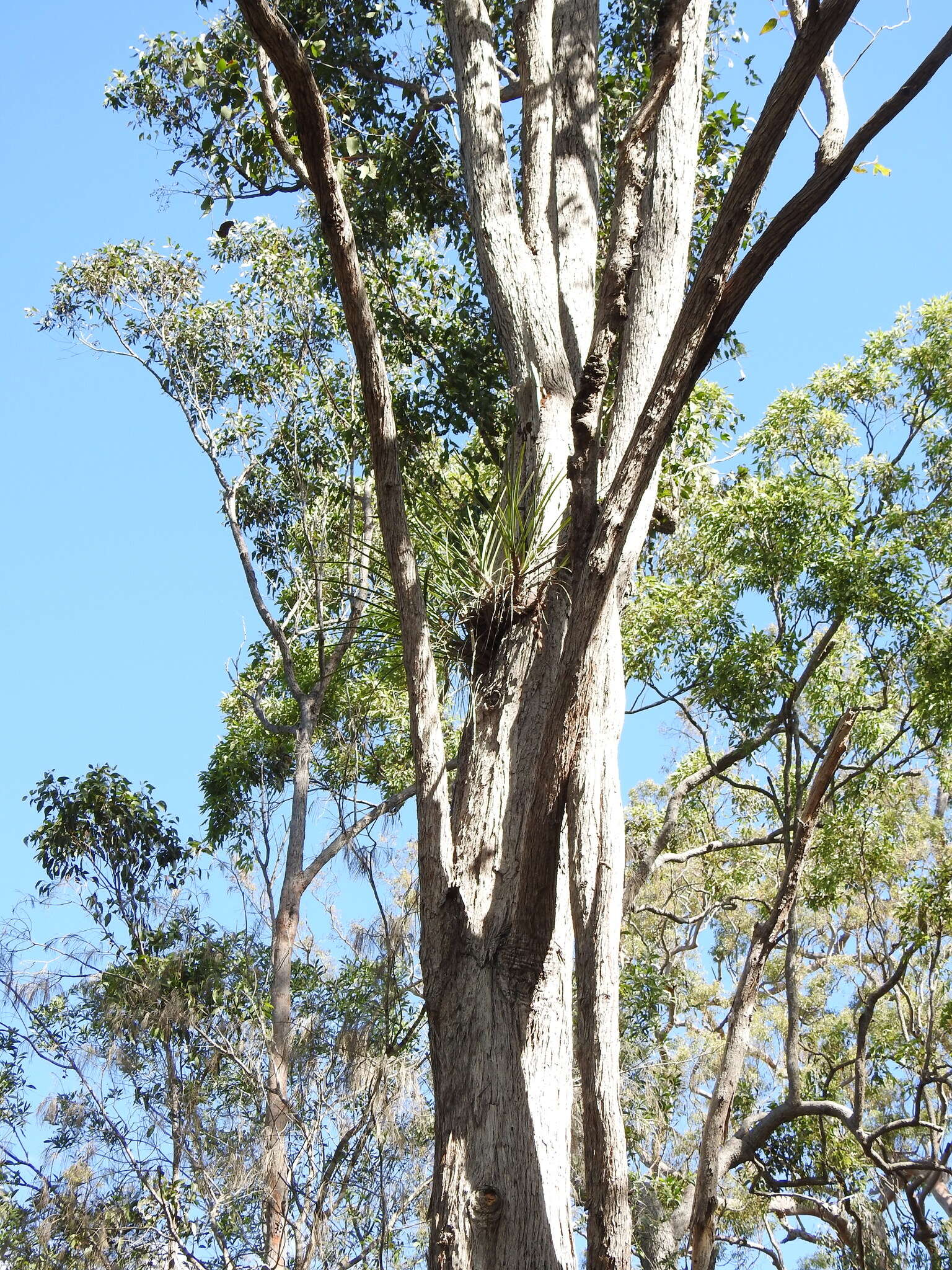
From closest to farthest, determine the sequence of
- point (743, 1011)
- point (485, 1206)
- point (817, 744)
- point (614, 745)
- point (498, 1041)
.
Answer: point (485, 1206) < point (498, 1041) < point (614, 745) < point (743, 1011) < point (817, 744)

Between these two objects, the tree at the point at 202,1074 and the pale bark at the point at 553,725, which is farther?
the tree at the point at 202,1074

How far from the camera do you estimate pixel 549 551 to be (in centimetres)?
340

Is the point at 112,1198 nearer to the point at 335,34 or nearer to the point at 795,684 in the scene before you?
A: the point at 795,684

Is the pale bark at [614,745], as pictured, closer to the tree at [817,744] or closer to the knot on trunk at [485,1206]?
the knot on trunk at [485,1206]

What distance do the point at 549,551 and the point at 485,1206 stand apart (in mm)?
1791

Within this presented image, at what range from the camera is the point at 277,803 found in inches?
396

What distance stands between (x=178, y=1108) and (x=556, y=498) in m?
5.63

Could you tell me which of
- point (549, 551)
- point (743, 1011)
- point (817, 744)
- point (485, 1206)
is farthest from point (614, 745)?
point (817, 744)

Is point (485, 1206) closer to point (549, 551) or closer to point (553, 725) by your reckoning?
point (553, 725)

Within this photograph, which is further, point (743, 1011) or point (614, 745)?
point (743, 1011)

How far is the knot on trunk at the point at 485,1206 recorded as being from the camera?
2.43 m

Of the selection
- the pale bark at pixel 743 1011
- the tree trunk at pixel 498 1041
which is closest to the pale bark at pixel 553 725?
the tree trunk at pixel 498 1041

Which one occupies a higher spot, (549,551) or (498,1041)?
(549,551)

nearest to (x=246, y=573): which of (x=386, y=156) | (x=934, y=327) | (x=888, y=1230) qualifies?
(x=386, y=156)
